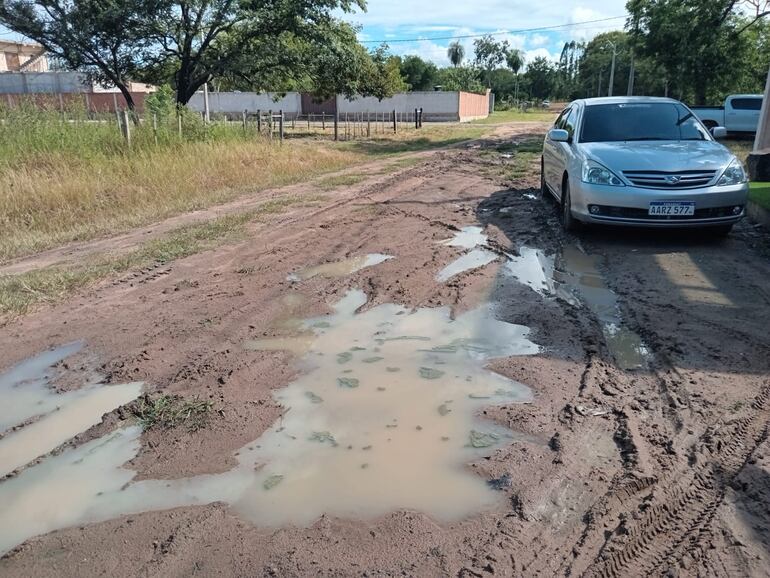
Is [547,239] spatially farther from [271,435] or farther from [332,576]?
[332,576]

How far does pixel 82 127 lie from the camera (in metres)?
12.8

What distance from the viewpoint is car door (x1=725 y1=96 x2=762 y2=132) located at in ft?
73.4

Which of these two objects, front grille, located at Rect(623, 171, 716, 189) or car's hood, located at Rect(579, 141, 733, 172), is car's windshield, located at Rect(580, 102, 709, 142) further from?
front grille, located at Rect(623, 171, 716, 189)

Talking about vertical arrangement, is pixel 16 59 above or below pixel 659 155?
above

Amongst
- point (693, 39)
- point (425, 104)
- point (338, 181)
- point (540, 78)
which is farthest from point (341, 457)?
point (540, 78)

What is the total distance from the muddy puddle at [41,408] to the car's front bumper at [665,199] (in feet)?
17.5

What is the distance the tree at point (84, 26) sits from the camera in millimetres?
21375

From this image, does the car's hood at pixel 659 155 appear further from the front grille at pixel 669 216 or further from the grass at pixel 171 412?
the grass at pixel 171 412

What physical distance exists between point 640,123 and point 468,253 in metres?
3.07

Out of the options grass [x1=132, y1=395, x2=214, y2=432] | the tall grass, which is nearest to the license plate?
grass [x1=132, y1=395, x2=214, y2=432]

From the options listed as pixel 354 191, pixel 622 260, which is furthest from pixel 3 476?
pixel 354 191

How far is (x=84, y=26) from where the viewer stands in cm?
2203

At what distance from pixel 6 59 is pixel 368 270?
73.3 metres

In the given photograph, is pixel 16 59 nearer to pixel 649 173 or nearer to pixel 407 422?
pixel 649 173
